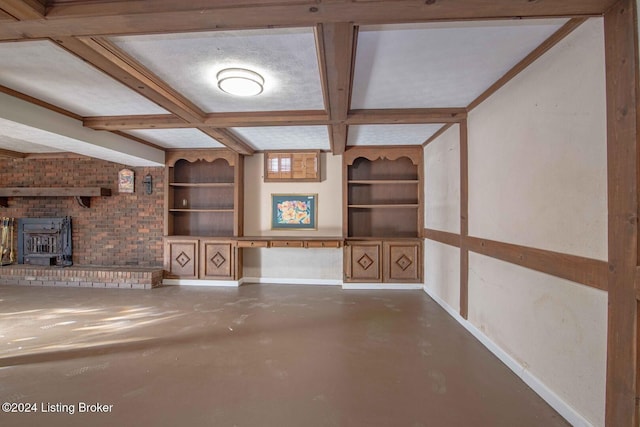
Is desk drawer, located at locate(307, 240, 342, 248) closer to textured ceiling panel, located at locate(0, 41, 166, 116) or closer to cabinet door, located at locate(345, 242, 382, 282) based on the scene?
cabinet door, located at locate(345, 242, 382, 282)

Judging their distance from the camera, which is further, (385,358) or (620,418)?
(385,358)

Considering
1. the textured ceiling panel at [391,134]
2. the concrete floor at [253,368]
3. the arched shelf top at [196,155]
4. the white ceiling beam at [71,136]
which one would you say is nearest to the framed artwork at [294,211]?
the arched shelf top at [196,155]

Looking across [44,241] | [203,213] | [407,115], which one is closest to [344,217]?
[407,115]

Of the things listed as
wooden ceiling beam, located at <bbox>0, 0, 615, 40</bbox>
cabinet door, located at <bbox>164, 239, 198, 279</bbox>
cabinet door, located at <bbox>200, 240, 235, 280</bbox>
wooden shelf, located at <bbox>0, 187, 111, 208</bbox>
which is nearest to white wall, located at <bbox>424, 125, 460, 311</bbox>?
wooden ceiling beam, located at <bbox>0, 0, 615, 40</bbox>

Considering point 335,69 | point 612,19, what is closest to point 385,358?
point 335,69

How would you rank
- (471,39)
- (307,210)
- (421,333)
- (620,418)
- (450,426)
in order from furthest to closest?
(307,210) → (421,333) → (471,39) → (450,426) → (620,418)

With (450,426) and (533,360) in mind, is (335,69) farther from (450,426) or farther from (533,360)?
(533,360)

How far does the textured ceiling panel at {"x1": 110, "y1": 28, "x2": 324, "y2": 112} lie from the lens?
66.1 inches

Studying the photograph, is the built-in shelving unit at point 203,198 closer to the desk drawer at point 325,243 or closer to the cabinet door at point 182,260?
the cabinet door at point 182,260

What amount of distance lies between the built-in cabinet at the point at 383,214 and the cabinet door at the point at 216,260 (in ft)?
6.51

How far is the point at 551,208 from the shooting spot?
1766mm

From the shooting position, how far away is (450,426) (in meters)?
1.59

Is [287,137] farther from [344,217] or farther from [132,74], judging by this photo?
[132,74]

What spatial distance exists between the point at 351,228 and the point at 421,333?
2.28 metres
